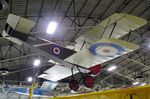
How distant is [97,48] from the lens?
446 inches

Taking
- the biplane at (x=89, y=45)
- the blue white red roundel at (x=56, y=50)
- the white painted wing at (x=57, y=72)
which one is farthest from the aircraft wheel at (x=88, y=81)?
the blue white red roundel at (x=56, y=50)

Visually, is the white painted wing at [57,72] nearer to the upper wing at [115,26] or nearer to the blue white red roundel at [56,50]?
the upper wing at [115,26]

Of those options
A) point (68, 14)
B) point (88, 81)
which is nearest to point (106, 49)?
point (88, 81)

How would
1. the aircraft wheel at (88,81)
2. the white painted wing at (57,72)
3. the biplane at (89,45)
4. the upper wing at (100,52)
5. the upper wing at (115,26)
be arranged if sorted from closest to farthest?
the biplane at (89,45) < the upper wing at (100,52) < the upper wing at (115,26) < the aircraft wheel at (88,81) < the white painted wing at (57,72)

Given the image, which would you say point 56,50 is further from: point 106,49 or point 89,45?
point 106,49

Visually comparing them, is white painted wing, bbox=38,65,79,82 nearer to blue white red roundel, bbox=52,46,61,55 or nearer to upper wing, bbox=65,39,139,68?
upper wing, bbox=65,39,139,68

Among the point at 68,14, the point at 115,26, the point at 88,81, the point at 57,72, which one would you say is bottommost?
the point at 88,81

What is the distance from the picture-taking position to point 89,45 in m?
12.8

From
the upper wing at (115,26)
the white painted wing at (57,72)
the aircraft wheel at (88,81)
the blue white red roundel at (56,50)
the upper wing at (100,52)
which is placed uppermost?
the upper wing at (115,26)

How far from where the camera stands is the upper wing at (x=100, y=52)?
10.6 metres

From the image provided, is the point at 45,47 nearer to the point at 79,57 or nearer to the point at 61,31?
the point at 79,57

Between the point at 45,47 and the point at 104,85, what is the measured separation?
2230cm

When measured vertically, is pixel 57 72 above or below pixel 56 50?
below

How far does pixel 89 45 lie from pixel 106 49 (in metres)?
1.65
